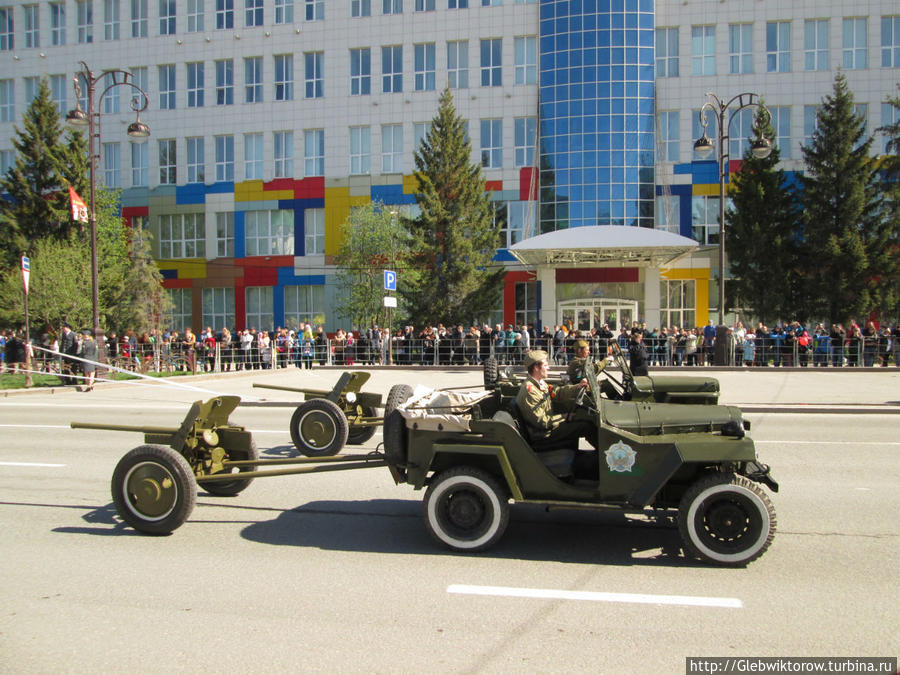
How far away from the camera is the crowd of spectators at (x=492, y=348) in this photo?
898 inches

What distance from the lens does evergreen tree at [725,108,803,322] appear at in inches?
1304

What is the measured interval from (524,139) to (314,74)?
14.7m

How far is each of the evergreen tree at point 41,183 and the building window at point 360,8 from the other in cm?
1834

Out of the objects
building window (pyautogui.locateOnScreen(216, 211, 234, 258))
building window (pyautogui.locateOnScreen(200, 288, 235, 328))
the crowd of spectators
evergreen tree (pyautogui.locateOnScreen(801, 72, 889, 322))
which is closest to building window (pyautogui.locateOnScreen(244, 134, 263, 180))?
building window (pyautogui.locateOnScreen(216, 211, 234, 258))

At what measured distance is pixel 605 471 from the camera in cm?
504

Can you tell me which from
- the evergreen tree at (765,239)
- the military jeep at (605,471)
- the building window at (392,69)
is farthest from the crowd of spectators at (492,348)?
the building window at (392,69)

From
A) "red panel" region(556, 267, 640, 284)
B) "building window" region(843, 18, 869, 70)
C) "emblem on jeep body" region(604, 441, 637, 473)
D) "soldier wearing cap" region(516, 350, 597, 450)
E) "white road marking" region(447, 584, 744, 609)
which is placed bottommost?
"white road marking" region(447, 584, 744, 609)

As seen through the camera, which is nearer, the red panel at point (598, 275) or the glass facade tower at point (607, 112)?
the red panel at point (598, 275)

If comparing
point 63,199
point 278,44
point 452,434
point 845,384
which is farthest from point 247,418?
point 278,44

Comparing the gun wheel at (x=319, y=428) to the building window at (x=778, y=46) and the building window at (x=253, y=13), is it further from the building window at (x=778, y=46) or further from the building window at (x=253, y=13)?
the building window at (x=253, y=13)

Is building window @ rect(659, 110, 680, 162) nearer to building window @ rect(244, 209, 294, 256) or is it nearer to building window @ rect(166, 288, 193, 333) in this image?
building window @ rect(244, 209, 294, 256)

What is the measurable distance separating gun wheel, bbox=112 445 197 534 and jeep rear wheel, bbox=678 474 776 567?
159 inches

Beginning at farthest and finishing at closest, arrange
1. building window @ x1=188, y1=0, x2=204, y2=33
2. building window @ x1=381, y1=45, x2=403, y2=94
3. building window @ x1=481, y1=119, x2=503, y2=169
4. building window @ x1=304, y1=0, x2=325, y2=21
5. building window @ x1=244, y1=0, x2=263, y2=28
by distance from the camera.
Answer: building window @ x1=188, y1=0, x2=204, y2=33 → building window @ x1=244, y1=0, x2=263, y2=28 → building window @ x1=304, y1=0, x2=325, y2=21 → building window @ x1=381, y1=45, x2=403, y2=94 → building window @ x1=481, y1=119, x2=503, y2=169

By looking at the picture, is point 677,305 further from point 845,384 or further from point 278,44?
point 278,44
